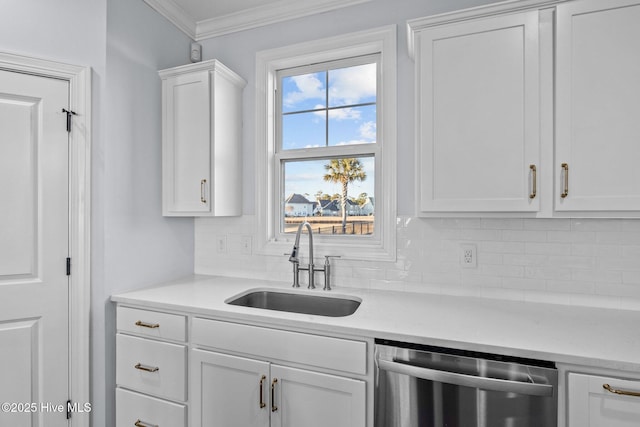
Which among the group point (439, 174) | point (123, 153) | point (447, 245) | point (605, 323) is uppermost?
point (123, 153)

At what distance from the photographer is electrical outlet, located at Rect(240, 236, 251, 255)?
2426mm

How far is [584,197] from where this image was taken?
1.43 meters

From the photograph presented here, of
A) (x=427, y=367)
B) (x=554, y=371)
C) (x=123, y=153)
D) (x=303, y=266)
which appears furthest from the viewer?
(x=303, y=266)

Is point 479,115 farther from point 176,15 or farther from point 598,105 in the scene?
point 176,15

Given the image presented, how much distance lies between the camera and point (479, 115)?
1562mm

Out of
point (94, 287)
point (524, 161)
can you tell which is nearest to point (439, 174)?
point (524, 161)

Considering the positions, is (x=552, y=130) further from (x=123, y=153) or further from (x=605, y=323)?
(x=123, y=153)

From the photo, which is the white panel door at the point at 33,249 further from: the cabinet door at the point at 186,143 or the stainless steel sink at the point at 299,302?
the stainless steel sink at the point at 299,302

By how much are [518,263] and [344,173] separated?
3.68 ft

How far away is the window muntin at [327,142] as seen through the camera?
2238 millimetres

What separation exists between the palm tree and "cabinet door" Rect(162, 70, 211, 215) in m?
0.78

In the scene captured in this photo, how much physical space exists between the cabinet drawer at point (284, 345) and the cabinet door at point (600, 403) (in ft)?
2.32

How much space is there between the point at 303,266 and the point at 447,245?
891 mm

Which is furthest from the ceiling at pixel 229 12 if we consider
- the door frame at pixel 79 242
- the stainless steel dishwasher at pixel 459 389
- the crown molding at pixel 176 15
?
the stainless steel dishwasher at pixel 459 389
